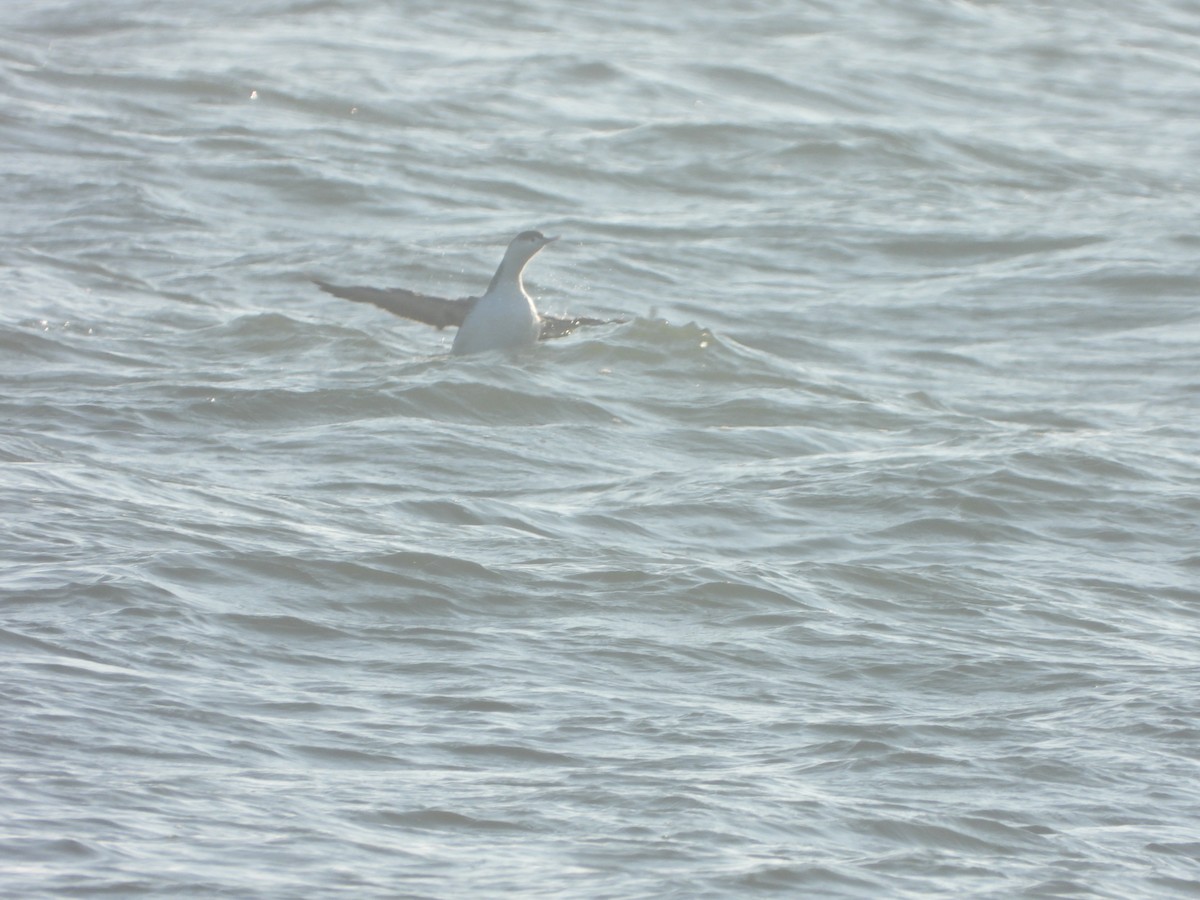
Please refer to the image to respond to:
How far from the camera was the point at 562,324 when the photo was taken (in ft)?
43.5

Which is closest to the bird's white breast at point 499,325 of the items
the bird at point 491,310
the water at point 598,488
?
the bird at point 491,310

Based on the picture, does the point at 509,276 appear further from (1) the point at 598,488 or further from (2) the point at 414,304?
(1) the point at 598,488

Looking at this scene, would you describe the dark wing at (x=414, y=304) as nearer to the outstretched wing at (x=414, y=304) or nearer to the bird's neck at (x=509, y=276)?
the outstretched wing at (x=414, y=304)

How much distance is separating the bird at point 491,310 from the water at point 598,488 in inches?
12.0

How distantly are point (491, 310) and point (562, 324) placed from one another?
56 centimetres

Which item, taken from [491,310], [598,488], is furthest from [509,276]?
Answer: [598,488]

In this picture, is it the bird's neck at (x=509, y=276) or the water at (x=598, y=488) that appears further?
the bird's neck at (x=509, y=276)

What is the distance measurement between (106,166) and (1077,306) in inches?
311

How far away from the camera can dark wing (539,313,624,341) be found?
43.1 ft

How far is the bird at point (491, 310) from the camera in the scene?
505 inches

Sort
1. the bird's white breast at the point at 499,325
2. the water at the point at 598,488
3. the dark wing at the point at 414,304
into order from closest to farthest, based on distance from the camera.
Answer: the water at the point at 598,488 < the bird's white breast at the point at 499,325 < the dark wing at the point at 414,304

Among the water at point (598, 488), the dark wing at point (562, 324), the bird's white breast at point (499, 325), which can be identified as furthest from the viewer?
the dark wing at point (562, 324)

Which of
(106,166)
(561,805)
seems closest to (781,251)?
(106,166)

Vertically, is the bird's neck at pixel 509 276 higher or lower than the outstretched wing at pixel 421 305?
higher
